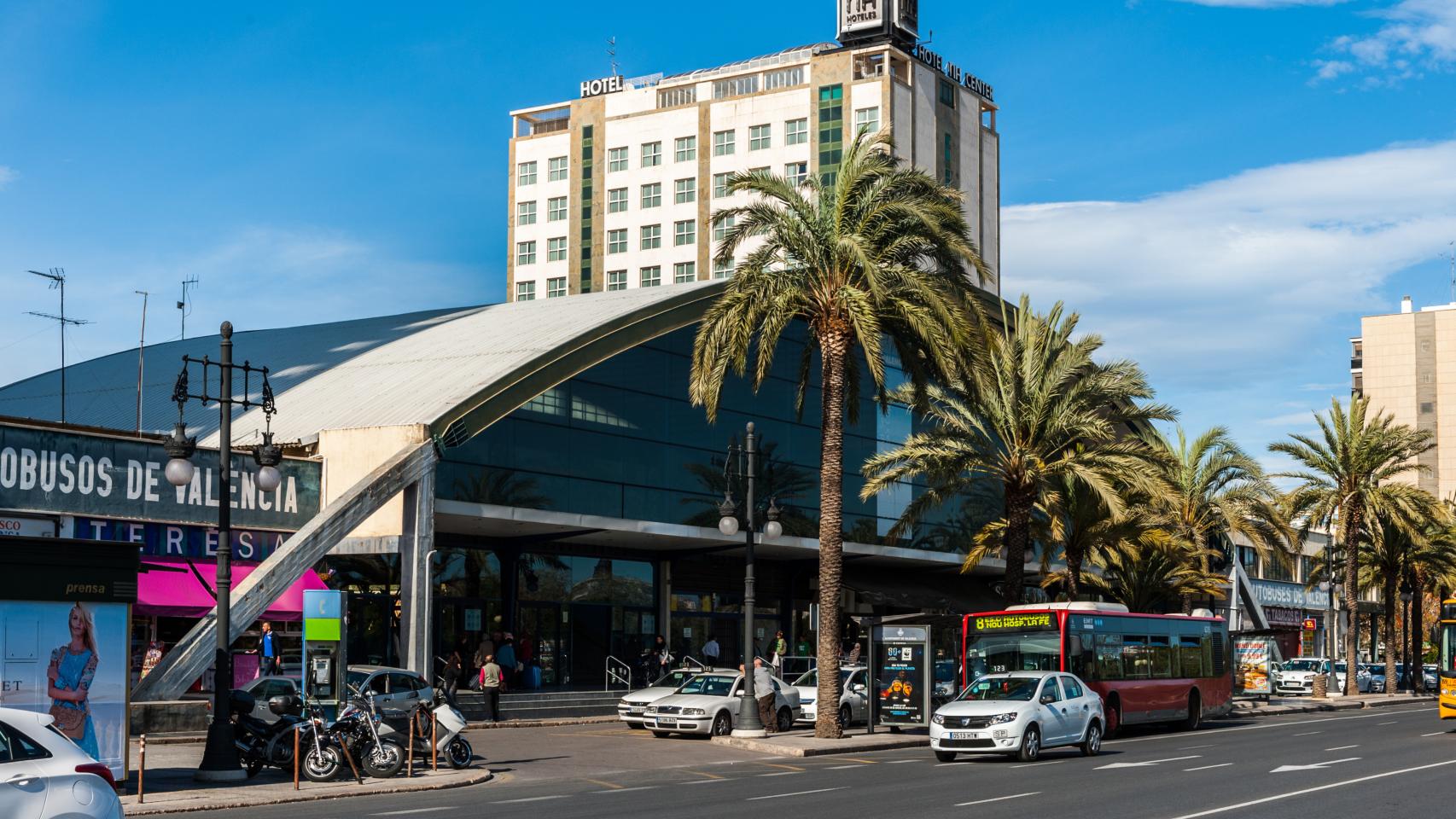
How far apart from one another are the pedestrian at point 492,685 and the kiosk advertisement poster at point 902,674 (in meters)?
8.07

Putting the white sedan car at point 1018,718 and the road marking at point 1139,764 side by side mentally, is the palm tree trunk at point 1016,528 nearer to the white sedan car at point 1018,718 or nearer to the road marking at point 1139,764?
the white sedan car at point 1018,718

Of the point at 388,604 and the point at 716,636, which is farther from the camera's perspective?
the point at 716,636

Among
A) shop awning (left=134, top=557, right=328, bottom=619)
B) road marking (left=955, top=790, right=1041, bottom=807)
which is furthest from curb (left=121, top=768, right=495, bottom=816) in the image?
shop awning (left=134, top=557, right=328, bottom=619)

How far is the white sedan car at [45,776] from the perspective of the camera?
1073cm

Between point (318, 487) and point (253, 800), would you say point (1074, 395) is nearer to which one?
point (318, 487)

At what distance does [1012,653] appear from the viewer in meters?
32.9

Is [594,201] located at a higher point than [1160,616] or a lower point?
higher

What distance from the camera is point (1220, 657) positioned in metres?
40.4

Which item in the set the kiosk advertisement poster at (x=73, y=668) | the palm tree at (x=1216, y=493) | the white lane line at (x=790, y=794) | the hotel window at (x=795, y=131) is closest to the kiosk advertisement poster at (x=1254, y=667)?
the palm tree at (x=1216, y=493)

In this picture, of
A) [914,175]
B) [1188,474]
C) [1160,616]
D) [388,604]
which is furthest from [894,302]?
[1188,474]

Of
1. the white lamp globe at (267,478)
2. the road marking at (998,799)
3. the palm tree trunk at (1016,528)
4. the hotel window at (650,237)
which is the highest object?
the hotel window at (650,237)

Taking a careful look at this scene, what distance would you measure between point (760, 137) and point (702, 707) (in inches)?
2863

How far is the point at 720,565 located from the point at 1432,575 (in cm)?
4513

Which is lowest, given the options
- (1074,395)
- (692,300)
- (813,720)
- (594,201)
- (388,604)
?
(813,720)
